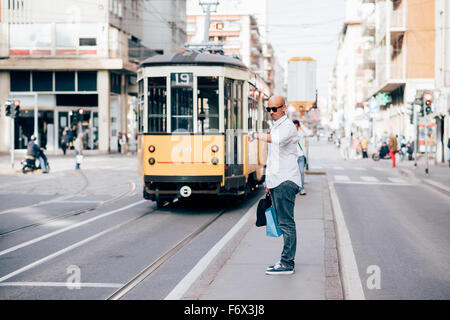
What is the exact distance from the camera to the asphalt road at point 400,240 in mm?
6348

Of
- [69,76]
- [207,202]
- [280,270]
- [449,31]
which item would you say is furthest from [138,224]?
[69,76]

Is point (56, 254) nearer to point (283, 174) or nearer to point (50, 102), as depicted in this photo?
point (283, 174)

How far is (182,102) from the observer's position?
1258 cm

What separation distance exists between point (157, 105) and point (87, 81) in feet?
101

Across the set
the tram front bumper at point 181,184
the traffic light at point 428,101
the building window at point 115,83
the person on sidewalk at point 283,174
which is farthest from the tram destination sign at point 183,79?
the building window at point 115,83

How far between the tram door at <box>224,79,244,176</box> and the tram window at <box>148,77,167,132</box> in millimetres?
1267

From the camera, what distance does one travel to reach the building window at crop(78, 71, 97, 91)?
138 feet

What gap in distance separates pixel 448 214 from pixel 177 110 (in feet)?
20.2

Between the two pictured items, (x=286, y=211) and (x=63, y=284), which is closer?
(x=286, y=211)

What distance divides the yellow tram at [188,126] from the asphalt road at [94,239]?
0.64 metres

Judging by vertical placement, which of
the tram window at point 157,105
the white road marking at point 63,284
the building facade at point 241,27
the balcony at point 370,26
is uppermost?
the building facade at point 241,27

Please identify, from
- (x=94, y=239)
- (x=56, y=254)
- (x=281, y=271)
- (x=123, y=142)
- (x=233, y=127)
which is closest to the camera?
(x=281, y=271)

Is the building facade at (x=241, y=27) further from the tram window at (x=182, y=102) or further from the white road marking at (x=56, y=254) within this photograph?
the white road marking at (x=56, y=254)

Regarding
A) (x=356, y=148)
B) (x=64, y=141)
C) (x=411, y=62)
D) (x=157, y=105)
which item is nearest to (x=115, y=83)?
(x=64, y=141)
